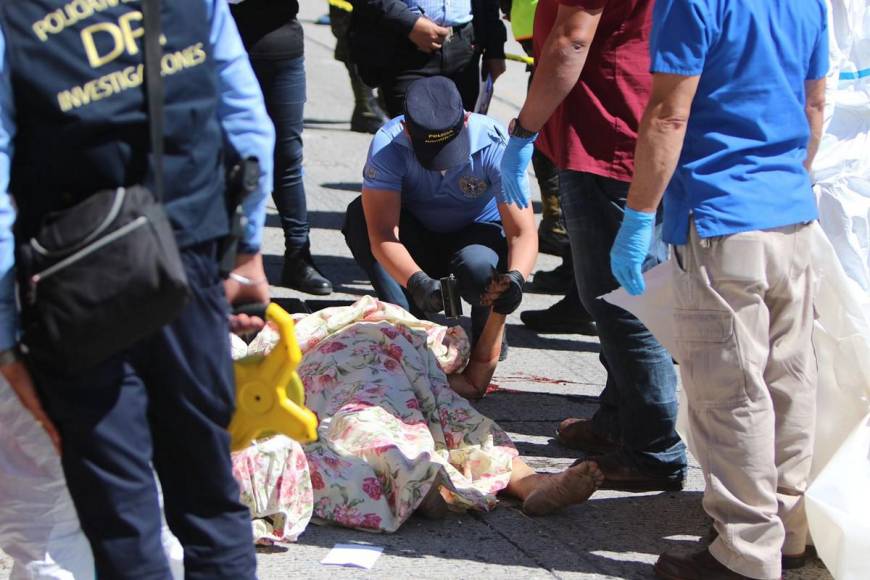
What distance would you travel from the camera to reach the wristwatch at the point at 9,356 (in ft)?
7.16

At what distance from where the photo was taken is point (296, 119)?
5.34 m

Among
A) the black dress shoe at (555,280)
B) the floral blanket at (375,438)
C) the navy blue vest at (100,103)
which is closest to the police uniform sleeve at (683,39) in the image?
the navy blue vest at (100,103)

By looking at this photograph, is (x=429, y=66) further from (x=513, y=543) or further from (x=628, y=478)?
(x=513, y=543)

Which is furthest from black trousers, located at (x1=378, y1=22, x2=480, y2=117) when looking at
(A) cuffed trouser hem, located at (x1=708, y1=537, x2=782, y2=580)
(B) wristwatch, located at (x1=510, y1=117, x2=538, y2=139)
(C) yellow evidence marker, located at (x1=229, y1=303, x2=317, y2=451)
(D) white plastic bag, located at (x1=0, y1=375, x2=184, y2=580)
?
(D) white plastic bag, located at (x1=0, y1=375, x2=184, y2=580)

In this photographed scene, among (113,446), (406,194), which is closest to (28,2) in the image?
(113,446)

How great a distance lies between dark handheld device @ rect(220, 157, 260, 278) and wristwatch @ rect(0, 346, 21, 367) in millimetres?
366

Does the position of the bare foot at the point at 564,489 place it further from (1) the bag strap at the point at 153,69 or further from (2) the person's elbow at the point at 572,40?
(1) the bag strap at the point at 153,69

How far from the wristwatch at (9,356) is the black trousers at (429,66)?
3178mm

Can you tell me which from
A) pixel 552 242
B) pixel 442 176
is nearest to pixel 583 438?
pixel 442 176

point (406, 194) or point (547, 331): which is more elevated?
point (406, 194)

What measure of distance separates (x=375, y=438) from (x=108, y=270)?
1568 millimetres

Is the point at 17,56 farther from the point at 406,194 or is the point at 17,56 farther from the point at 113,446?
the point at 406,194

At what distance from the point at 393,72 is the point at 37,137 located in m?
3.24

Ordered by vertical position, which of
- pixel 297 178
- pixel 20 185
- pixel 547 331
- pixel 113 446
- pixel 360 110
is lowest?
pixel 360 110
